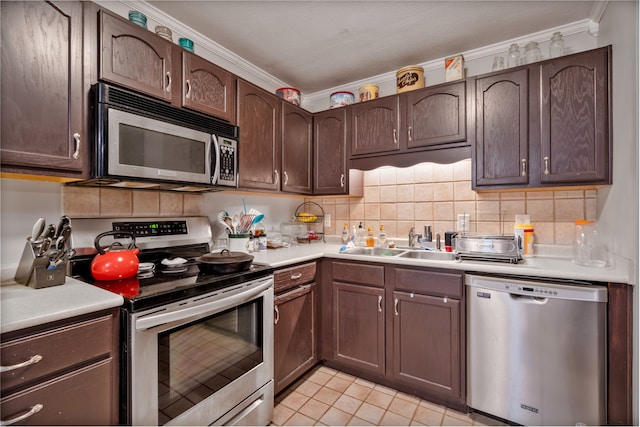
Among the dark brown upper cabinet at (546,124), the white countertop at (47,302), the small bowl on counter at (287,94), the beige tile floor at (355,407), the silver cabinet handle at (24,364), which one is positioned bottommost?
the beige tile floor at (355,407)

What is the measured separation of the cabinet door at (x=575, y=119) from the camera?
163 centimetres

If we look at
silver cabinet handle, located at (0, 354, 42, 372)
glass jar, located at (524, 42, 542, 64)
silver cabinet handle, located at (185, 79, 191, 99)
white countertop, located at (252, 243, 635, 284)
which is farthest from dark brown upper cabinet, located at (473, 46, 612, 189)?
silver cabinet handle, located at (0, 354, 42, 372)

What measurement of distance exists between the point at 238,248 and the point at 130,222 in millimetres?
658

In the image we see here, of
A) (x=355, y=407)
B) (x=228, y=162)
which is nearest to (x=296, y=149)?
(x=228, y=162)

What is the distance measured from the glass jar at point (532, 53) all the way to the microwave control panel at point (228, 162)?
202 cm

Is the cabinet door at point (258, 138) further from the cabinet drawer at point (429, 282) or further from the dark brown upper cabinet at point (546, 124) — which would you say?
the dark brown upper cabinet at point (546, 124)

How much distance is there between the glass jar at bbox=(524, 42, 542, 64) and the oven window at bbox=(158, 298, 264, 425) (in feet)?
7.60

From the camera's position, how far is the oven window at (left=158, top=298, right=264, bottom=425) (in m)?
1.19

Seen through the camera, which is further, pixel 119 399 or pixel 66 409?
pixel 119 399

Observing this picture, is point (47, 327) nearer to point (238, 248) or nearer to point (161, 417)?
point (161, 417)

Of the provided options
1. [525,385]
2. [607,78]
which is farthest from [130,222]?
[607,78]

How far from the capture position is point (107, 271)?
1.28 metres

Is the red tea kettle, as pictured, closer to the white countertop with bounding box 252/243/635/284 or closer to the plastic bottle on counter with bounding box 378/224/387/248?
the white countertop with bounding box 252/243/635/284

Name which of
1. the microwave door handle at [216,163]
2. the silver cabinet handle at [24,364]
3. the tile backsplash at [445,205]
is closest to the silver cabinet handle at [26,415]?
the silver cabinet handle at [24,364]
